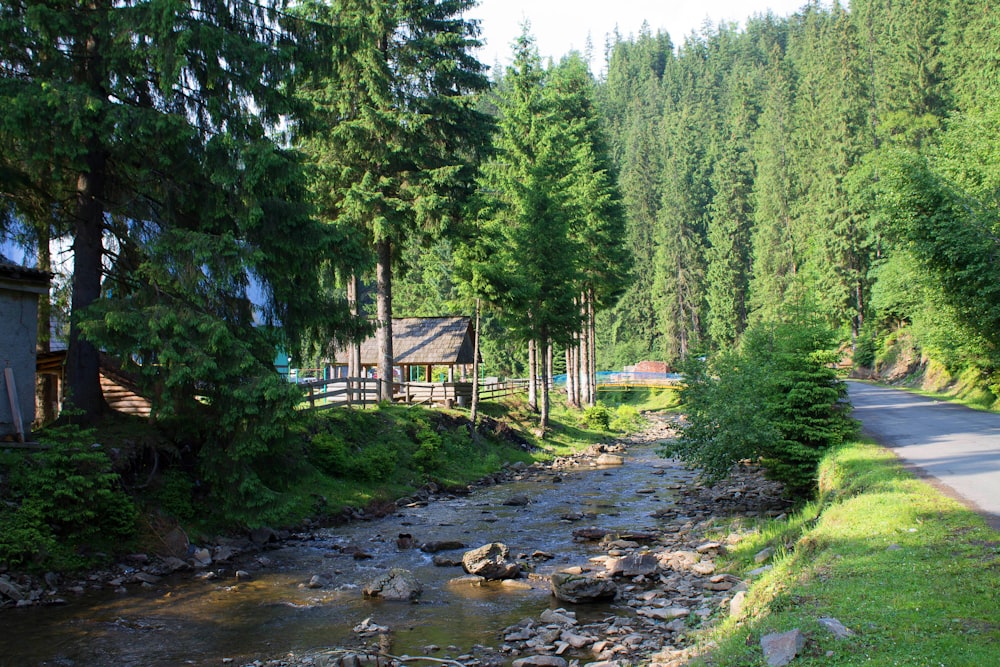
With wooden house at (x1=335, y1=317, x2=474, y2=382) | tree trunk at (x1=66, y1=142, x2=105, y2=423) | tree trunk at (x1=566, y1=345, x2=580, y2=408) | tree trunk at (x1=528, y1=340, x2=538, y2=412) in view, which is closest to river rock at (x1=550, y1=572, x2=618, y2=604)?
tree trunk at (x1=66, y1=142, x2=105, y2=423)

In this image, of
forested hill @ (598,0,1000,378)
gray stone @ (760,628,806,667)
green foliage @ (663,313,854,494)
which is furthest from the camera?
forested hill @ (598,0,1000,378)

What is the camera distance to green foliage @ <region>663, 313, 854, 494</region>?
16875 millimetres

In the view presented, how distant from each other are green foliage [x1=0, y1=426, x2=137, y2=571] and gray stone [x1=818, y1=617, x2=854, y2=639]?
11.5 m

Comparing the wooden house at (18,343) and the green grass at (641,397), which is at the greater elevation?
the wooden house at (18,343)

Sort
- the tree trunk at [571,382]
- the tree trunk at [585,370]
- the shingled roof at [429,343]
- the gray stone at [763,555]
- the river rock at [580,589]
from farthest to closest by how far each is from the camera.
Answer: the tree trunk at [585,370] < the tree trunk at [571,382] < the shingled roof at [429,343] < the gray stone at [763,555] < the river rock at [580,589]

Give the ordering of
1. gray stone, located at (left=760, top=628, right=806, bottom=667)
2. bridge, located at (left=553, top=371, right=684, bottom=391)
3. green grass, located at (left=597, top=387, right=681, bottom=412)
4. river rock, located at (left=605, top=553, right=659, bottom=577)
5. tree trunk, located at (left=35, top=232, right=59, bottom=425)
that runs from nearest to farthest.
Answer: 1. gray stone, located at (left=760, top=628, right=806, bottom=667)
2. river rock, located at (left=605, top=553, right=659, bottom=577)
3. tree trunk, located at (left=35, top=232, right=59, bottom=425)
4. green grass, located at (left=597, top=387, right=681, bottom=412)
5. bridge, located at (left=553, top=371, right=684, bottom=391)

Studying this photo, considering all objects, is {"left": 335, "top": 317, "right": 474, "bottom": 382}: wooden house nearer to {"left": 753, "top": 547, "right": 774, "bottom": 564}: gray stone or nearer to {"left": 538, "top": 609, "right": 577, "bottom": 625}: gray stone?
{"left": 753, "top": 547, "right": 774, "bottom": 564}: gray stone

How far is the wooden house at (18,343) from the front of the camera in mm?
13875

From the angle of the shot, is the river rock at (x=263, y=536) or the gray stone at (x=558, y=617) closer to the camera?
the gray stone at (x=558, y=617)

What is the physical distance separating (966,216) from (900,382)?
2551 centimetres

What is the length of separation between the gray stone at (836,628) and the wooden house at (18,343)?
13.7 meters

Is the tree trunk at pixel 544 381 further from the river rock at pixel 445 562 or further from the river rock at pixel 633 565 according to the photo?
the river rock at pixel 633 565

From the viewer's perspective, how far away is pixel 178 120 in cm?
1378

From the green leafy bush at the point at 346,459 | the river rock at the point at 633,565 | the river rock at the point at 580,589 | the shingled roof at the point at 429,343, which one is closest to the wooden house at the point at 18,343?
the green leafy bush at the point at 346,459
